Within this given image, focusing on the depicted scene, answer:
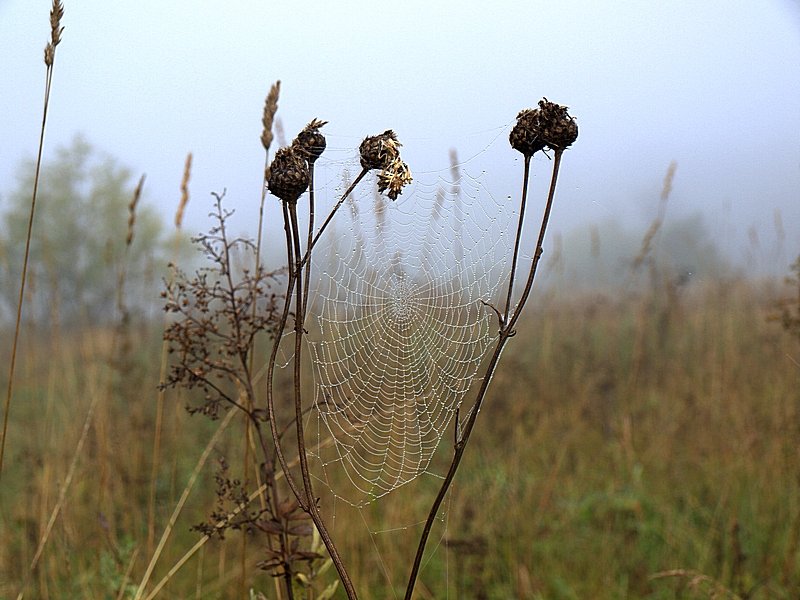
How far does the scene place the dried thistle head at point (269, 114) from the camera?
1939mm

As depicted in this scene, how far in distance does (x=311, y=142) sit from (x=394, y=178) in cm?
14

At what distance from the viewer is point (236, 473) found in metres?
4.25

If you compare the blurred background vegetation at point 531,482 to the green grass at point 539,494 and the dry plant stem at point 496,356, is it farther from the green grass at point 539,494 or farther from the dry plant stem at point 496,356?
the dry plant stem at point 496,356

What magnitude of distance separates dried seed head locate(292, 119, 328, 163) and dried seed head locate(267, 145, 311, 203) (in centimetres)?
3

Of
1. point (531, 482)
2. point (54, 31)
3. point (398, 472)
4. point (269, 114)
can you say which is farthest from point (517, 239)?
point (531, 482)

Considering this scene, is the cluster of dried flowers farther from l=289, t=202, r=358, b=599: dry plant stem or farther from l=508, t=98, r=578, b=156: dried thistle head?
l=508, t=98, r=578, b=156: dried thistle head

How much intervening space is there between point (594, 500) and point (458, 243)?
6.29ft

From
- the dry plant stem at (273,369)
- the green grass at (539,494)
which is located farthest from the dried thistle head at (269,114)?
the green grass at (539,494)

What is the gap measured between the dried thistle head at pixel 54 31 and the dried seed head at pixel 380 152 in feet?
3.79

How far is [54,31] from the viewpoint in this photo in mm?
1883

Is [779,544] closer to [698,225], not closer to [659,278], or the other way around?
[659,278]

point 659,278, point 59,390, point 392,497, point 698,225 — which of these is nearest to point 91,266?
point 59,390

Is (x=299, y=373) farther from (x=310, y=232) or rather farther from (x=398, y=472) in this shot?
(x=398, y=472)

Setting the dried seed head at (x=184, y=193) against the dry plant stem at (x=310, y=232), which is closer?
the dry plant stem at (x=310, y=232)
